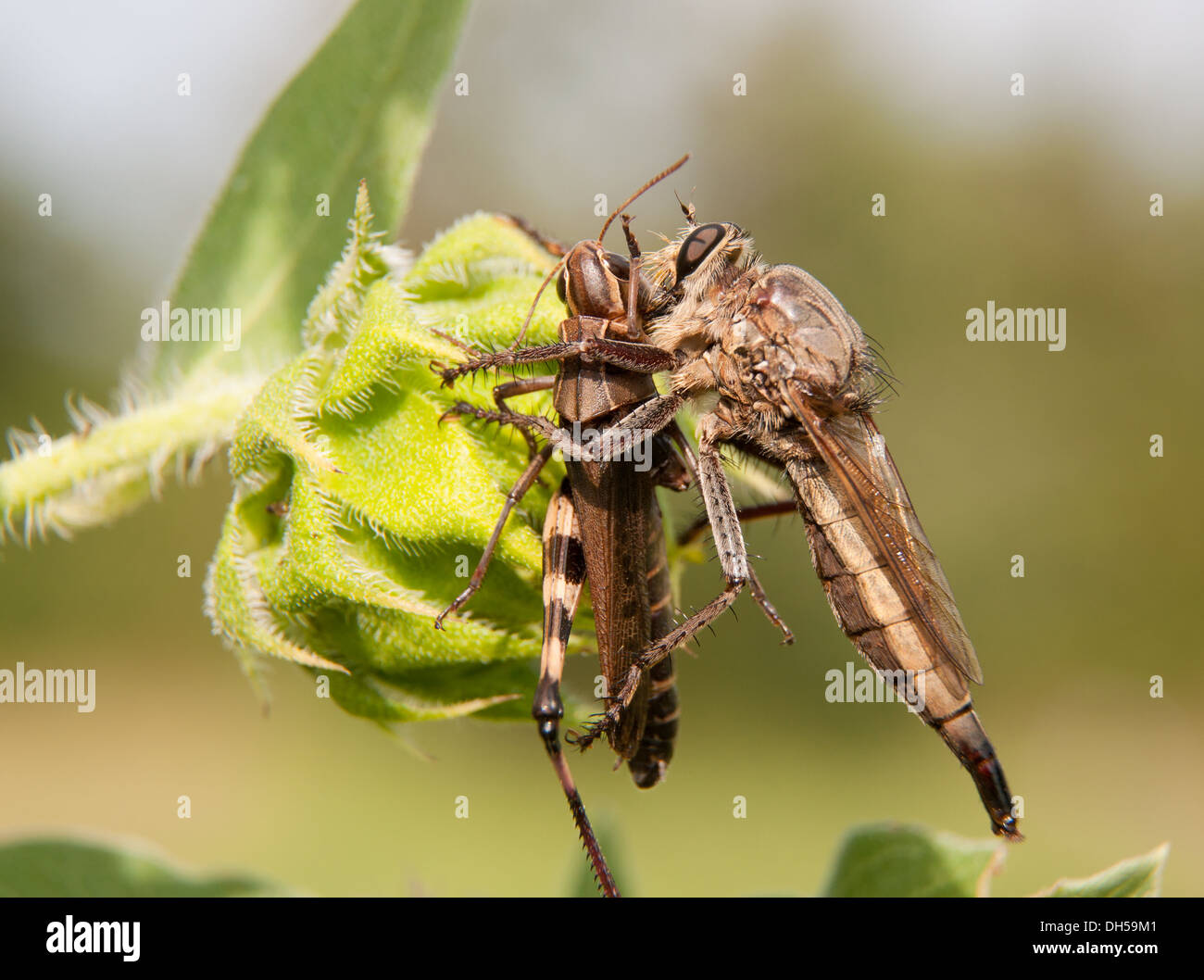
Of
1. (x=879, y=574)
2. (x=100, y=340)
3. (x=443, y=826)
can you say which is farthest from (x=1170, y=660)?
(x=100, y=340)

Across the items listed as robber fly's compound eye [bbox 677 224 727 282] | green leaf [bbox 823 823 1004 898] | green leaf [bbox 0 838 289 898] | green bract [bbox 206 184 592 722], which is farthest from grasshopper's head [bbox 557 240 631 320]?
green leaf [bbox 0 838 289 898]

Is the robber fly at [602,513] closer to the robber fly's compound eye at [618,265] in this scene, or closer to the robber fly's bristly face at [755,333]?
the robber fly's compound eye at [618,265]

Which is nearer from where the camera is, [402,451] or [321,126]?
[402,451]

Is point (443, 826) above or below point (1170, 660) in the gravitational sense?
below

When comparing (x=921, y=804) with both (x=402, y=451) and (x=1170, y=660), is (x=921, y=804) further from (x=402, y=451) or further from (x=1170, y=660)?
(x=402, y=451)

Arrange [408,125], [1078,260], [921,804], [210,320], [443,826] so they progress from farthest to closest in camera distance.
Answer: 1. [1078,260]
2. [921,804]
3. [443,826]
4. [210,320]
5. [408,125]

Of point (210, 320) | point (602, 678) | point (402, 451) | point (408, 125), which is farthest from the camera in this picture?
point (210, 320)

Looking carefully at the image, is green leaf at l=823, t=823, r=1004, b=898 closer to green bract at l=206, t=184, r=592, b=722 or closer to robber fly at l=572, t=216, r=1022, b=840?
robber fly at l=572, t=216, r=1022, b=840

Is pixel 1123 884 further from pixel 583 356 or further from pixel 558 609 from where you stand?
pixel 583 356
